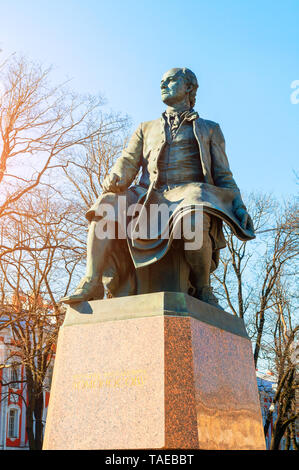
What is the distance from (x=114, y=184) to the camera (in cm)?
535

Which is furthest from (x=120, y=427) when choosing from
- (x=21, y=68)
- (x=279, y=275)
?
(x=279, y=275)

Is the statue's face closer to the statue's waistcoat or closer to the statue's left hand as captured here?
the statue's waistcoat

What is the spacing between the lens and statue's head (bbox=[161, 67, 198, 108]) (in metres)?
5.75

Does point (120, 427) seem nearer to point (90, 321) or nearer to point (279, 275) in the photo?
point (90, 321)

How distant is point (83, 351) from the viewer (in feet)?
14.9

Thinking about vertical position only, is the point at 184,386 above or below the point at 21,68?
below

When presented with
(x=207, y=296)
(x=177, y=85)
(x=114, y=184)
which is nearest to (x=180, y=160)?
(x=114, y=184)

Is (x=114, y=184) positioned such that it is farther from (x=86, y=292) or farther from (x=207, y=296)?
(x=207, y=296)

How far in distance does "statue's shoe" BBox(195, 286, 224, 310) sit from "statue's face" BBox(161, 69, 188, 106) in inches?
79.8

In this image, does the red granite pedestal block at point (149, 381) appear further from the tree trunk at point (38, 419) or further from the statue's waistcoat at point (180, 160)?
the tree trunk at point (38, 419)

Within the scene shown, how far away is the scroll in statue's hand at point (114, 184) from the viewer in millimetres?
5348

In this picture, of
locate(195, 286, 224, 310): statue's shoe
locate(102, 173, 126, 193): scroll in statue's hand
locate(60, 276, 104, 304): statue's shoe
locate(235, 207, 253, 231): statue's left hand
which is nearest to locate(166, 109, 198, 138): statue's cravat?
locate(102, 173, 126, 193): scroll in statue's hand
